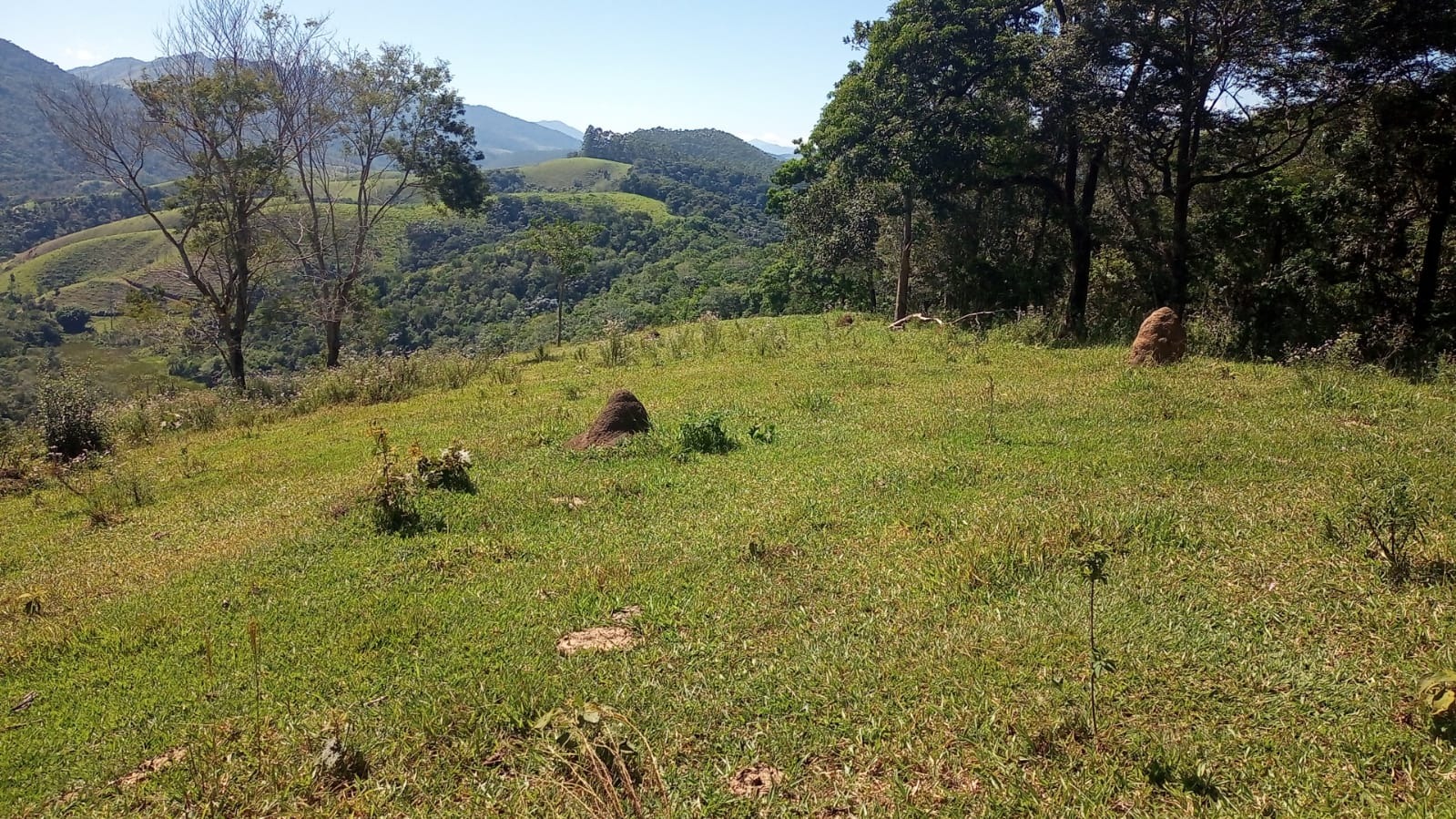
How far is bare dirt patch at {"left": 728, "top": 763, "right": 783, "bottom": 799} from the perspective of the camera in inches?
119

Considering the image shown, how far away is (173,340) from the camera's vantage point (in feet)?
66.0

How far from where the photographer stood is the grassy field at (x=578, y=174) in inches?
4948

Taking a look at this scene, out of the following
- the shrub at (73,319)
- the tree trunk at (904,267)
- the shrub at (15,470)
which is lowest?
the shrub at (73,319)

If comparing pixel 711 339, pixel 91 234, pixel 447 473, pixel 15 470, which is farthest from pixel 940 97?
pixel 91 234

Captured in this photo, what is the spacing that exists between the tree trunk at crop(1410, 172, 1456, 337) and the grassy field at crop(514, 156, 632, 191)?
11674cm

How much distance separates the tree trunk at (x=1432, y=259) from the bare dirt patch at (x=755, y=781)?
14.9m

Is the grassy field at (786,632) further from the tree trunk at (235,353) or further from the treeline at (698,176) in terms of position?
the treeline at (698,176)

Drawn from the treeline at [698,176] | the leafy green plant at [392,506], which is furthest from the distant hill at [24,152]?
the leafy green plant at [392,506]

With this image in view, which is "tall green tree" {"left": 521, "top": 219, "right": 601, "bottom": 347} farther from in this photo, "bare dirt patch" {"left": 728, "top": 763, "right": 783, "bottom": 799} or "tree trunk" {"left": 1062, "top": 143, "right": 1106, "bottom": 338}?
"bare dirt patch" {"left": 728, "top": 763, "right": 783, "bottom": 799}

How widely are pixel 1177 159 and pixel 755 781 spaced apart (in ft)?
54.2

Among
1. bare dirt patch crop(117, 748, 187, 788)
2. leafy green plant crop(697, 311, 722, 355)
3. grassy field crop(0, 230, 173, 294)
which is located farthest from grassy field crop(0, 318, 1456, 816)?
grassy field crop(0, 230, 173, 294)

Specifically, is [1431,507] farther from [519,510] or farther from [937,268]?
[937,268]

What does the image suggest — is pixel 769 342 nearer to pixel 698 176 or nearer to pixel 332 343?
pixel 332 343

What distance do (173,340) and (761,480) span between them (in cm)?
A: 2075
